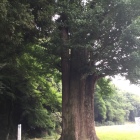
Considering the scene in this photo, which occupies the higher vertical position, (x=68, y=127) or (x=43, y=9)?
(x=43, y=9)

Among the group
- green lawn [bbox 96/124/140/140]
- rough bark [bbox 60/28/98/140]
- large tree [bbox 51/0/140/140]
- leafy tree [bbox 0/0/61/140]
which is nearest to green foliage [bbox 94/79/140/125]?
green lawn [bbox 96/124/140/140]

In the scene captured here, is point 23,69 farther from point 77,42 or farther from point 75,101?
point 77,42

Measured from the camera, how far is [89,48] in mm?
11328

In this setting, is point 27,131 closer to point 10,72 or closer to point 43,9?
point 10,72

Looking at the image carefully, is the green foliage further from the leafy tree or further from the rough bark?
the rough bark

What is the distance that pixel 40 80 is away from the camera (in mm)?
18562

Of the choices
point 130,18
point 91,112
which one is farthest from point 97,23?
point 91,112

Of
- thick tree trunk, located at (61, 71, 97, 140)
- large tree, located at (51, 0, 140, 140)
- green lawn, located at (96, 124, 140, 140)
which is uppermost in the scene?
large tree, located at (51, 0, 140, 140)

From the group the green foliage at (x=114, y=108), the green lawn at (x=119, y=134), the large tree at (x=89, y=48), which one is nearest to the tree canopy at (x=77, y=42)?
the large tree at (x=89, y=48)

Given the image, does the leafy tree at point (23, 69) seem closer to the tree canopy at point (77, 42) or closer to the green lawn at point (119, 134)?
the tree canopy at point (77, 42)

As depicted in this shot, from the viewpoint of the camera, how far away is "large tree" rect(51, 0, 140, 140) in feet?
36.4

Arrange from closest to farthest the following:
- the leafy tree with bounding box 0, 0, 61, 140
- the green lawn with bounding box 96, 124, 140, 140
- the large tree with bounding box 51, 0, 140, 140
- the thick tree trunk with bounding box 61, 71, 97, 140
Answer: the leafy tree with bounding box 0, 0, 61, 140 → the large tree with bounding box 51, 0, 140, 140 → the thick tree trunk with bounding box 61, 71, 97, 140 → the green lawn with bounding box 96, 124, 140, 140

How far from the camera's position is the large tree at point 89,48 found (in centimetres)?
1110

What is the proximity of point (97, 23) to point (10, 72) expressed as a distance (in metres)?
6.23
